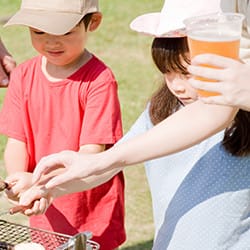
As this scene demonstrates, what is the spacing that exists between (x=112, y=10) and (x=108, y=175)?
5664 millimetres

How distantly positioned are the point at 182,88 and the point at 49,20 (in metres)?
1.05

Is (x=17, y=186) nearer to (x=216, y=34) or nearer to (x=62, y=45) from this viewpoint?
(x=62, y=45)

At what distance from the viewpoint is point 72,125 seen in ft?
12.0

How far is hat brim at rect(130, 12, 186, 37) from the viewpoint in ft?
8.69

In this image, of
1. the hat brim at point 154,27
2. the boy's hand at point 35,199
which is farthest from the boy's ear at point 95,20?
the boy's hand at point 35,199

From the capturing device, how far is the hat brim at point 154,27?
265cm

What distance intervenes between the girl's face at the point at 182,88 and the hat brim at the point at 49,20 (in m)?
0.90

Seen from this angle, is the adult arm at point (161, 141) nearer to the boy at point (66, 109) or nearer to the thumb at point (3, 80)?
the boy at point (66, 109)

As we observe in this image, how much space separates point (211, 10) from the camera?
258cm

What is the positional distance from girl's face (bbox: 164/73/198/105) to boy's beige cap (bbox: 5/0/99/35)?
0.90 meters

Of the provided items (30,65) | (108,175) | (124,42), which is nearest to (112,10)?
(124,42)

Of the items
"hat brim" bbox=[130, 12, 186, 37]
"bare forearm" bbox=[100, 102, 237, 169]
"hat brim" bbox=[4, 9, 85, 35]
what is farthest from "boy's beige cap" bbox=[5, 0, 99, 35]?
"bare forearm" bbox=[100, 102, 237, 169]

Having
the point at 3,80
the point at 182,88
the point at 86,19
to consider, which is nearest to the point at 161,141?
the point at 182,88

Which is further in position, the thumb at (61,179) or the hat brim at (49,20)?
the hat brim at (49,20)
